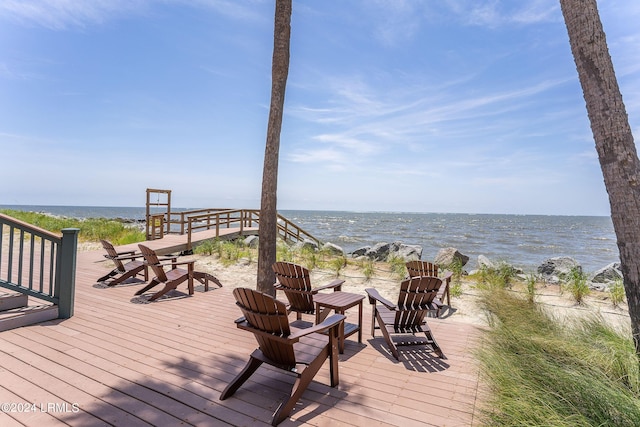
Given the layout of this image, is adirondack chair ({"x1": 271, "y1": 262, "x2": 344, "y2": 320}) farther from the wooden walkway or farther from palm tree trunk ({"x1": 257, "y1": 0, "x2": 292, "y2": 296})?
the wooden walkway

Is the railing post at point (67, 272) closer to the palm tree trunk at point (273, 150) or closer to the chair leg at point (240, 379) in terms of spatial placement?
the palm tree trunk at point (273, 150)

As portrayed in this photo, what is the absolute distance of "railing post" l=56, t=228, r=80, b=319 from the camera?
12.7 ft

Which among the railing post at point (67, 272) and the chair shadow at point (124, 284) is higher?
the railing post at point (67, 272)

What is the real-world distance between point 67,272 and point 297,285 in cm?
278

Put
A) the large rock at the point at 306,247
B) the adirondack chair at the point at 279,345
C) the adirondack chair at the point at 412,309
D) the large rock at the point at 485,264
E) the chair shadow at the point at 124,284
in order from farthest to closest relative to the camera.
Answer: the large rock at the point at 306,247, the large rock at the point at 485,264, the chair shadow at the point at 124,284, the adirondack chair at the point at 412,309, the adirondack chair at the point at 279,345

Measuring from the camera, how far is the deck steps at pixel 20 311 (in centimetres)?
361

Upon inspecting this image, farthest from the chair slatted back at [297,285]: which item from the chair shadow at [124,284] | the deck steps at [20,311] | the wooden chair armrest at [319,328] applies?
the chair shadow at [124,284]

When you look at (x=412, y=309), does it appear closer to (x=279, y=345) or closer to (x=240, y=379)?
(x=279, y=345)

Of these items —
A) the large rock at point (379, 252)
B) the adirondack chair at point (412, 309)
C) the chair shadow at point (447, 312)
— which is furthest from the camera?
the large rock at point (379, 252)

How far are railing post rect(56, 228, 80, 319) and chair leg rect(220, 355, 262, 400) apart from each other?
2.78 metres

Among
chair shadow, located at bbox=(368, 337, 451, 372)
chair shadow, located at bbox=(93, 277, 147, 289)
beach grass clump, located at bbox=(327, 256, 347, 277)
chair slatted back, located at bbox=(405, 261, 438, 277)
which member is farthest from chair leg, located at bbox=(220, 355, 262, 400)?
beach grass clump, located at bbox=(327, 256, 347, 277)

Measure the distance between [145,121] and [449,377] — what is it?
15297 mm

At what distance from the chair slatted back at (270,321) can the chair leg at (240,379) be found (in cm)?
17

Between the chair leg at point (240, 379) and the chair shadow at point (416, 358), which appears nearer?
the chair leg at point (240, 379)
